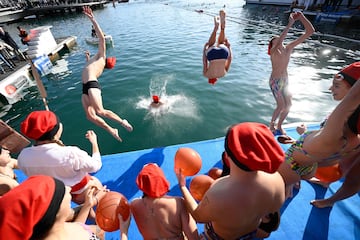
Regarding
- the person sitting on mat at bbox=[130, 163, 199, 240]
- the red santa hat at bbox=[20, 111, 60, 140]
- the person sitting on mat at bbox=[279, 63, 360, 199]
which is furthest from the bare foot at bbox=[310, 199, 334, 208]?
the red santa hat at bbox=[20, 111, 60, 140]

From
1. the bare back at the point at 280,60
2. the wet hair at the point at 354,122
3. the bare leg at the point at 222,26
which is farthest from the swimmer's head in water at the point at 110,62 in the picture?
the wet hair at the point at 354,122

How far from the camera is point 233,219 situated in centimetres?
172

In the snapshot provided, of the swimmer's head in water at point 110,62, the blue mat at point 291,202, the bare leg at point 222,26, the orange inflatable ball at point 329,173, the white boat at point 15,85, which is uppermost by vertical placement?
the bare leg at point 222,26

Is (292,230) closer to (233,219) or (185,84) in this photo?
(233,219)

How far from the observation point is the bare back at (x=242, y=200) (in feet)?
5.21

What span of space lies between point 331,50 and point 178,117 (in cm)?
1376

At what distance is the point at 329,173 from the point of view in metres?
3.17

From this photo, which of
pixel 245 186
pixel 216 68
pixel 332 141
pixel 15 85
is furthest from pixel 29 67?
pixel 332 141

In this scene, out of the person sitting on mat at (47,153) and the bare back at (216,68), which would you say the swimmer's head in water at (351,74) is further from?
the person sitting on mat at (47,153)

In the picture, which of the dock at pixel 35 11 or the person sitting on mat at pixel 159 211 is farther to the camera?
the dock at pixel 35 11

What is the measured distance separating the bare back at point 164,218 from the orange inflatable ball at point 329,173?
2.51 metres

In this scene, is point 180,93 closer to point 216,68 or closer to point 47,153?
point 216,68

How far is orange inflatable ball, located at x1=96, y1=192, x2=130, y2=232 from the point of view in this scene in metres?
2.27

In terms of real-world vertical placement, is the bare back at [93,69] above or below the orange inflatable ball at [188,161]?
above
